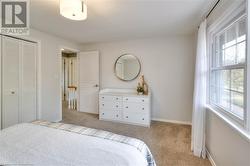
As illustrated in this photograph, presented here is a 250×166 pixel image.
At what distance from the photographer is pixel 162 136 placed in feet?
9.39

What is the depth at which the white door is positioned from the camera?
4410 mm

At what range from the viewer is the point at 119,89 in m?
4.23

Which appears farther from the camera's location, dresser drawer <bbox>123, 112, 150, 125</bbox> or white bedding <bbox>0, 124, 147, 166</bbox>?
dresser drawer <bbox>123, 112, 150, 125</bbox>

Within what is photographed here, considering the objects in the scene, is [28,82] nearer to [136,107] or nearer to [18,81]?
[18,81]

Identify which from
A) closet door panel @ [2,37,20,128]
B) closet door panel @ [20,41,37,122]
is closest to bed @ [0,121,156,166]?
closet door panel @ [2,37,20,128]

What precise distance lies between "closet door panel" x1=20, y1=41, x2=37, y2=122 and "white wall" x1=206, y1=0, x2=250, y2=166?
136 inches

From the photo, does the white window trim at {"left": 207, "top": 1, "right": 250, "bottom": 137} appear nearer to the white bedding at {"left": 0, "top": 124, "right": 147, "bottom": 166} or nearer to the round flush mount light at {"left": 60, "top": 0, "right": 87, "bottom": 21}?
the white bedding at {"left": 0, "top": 124, "right": 147, "bottom": 166}

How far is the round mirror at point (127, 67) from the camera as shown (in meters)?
4.00

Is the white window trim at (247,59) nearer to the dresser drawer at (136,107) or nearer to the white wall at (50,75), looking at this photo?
the dresser drawer at (136,107)

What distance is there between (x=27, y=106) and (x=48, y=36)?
5.53 ft

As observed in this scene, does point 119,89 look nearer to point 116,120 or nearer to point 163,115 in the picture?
point 116,120

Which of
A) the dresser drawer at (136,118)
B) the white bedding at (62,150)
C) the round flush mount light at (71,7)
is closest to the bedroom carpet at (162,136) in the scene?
the dresser drawer at (136,118)

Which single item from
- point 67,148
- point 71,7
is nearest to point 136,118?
point 67,148

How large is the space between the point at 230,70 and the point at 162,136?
69.6 inches
